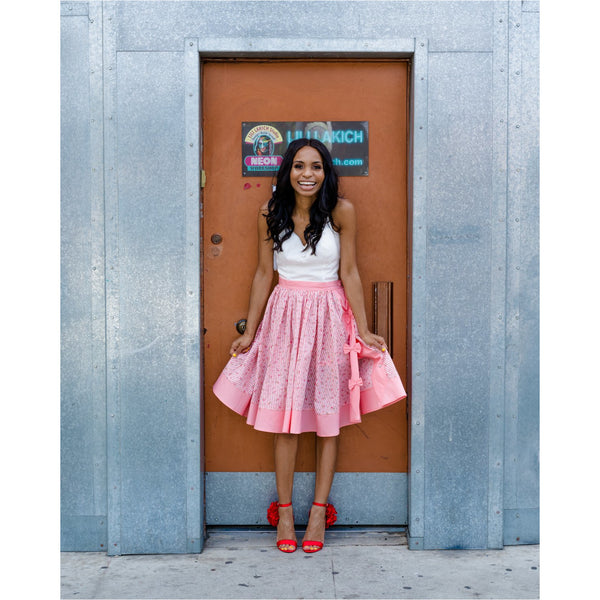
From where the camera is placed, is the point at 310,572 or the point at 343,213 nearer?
the point at 310,572

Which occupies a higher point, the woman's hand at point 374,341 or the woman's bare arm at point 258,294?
the woman's bare arm at point 258,294

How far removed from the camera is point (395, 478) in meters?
3.91

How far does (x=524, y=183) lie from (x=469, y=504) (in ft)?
5.62

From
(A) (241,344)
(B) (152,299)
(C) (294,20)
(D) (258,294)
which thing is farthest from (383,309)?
(C) (294,20)

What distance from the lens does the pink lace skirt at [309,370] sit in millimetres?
3631

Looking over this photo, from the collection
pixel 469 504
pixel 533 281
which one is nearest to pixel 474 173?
pixel 533 281

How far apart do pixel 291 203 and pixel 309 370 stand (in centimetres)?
88

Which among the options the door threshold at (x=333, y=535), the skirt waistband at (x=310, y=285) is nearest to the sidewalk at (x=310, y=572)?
the door threshold at (x=333, y=535)

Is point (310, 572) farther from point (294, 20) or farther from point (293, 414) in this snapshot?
point (294, 20)

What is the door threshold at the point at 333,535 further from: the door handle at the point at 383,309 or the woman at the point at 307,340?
the door handle at the point at 383,309

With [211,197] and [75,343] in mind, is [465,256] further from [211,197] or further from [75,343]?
[75,343]

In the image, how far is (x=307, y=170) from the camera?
3.60 meters

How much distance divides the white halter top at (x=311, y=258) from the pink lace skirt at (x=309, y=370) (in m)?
0.04

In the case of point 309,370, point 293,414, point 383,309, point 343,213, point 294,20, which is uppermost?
point 294,20
